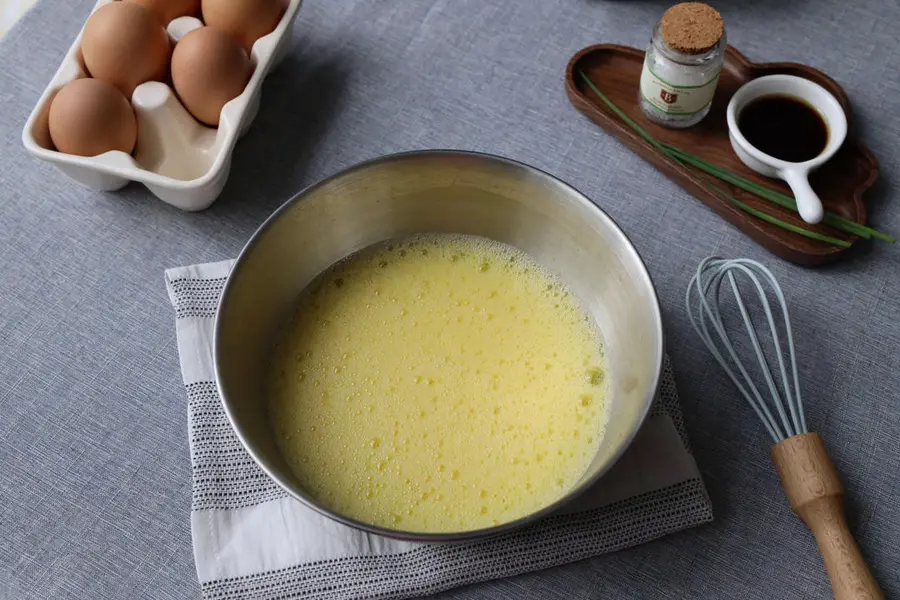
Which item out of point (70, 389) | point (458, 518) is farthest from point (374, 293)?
point (70, 389)

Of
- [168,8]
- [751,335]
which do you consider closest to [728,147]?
[751,335]

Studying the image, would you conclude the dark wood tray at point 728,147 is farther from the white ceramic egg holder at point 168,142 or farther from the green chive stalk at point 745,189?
the white ceramic egg holder at point 168,142

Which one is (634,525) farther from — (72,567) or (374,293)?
(72,567)

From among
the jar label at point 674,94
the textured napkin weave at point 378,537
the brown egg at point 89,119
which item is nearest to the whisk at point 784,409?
the textured napkin weave at point 378,537

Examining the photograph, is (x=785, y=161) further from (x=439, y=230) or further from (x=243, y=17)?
(x=243, y=17)

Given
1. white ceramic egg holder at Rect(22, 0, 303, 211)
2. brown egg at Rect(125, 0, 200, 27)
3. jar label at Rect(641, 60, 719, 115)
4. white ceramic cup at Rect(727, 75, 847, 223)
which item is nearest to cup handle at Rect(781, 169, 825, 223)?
white ceramic cup at Rect(727, 75, 847, 223)

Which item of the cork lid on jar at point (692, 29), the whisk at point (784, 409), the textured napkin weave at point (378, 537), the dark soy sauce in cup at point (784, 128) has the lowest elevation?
the textured napkin weave at point (378, 537)
